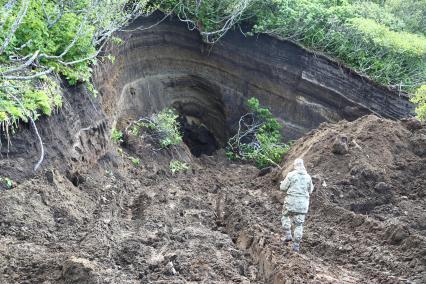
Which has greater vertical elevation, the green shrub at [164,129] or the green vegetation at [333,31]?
the green vegetation at [333,31]

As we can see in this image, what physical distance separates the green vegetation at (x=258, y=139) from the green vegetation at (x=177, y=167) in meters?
2.81

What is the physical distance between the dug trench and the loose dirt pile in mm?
28

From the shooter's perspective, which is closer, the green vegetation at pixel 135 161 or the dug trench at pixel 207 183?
the dug trench at pixel 207 183

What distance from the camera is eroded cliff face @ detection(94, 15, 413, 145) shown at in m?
18.0

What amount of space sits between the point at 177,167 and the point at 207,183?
0.95 metres

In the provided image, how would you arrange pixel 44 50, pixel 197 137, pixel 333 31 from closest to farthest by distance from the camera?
pixel 44 50
pixel 333 31
pixel 197 137

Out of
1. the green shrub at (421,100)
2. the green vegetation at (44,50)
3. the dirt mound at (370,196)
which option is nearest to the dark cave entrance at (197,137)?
the dirt mound at (370,196)

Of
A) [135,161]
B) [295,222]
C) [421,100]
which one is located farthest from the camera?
[421,100]

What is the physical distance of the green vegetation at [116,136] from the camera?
13.1 meters

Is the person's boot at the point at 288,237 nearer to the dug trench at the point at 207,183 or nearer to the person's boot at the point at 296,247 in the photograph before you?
the dug trench at the point at 207,183

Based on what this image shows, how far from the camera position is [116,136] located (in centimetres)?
1327

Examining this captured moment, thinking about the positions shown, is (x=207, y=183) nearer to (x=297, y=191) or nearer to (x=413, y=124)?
(x=297, y=191)

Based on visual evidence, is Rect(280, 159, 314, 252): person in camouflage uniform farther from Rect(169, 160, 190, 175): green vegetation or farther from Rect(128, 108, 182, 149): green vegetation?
Rect(128, 108, 182, 149): green vegetation

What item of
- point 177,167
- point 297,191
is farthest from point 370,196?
point 177,167
